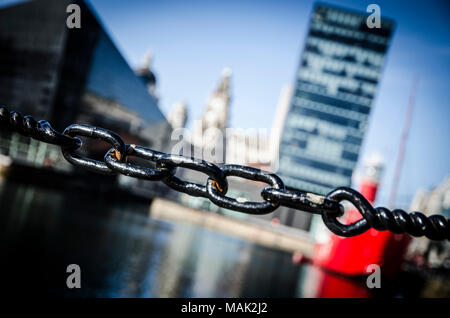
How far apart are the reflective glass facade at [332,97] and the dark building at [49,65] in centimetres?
3688

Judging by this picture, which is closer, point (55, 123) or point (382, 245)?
point (382, 245)

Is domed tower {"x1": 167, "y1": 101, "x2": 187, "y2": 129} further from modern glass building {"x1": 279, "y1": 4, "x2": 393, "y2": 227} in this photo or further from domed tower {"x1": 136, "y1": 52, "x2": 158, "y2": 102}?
modern glass building {"x1": 279, "y1": 4, "x2": 393, "y2": 227}

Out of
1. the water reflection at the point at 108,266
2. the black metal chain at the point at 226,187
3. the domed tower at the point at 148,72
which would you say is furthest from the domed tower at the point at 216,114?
the black metal chain at the point at 226,187

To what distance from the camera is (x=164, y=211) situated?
12625mm

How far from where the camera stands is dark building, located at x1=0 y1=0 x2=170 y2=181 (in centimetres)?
1191

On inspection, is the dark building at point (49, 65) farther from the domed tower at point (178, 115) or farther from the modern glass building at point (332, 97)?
the domed tower at point (178, 115)

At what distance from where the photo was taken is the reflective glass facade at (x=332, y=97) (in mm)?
47344

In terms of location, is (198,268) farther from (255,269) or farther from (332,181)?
(332,181)

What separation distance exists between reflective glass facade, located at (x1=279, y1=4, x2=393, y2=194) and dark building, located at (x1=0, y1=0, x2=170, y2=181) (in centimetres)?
3688

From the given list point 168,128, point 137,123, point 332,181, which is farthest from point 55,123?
point 332,181

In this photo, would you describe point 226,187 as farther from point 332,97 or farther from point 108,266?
point 332,97

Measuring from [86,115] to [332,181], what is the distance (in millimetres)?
41900

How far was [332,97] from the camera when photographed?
165 feet
